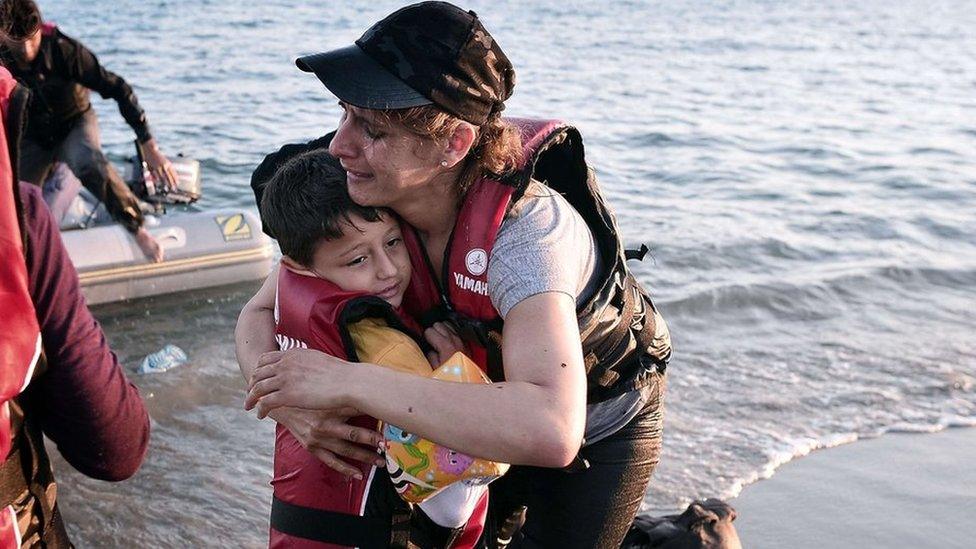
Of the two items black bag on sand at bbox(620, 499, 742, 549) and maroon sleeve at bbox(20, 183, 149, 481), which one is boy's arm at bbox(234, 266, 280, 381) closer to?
maroon sleeve at bbox(20, 183, 149, 481)

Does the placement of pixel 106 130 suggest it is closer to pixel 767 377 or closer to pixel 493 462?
pixel 767 377

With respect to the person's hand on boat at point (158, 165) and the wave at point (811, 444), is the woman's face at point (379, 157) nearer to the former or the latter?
the wave at point (811, 444)

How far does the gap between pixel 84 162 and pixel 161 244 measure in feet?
2.67

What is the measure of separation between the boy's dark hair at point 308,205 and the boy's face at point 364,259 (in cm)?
2

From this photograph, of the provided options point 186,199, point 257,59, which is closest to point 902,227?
point 186,199

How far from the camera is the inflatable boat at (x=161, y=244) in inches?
290

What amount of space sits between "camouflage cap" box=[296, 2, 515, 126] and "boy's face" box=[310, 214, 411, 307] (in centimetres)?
35

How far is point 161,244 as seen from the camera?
761 centimetres

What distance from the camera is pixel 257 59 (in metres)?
17.5

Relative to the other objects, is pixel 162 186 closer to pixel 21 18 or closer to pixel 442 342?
pixel 21 18

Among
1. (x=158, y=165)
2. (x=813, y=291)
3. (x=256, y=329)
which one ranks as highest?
(x=256, y=329)

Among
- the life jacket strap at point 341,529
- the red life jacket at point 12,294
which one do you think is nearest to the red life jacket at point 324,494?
the life jacket strap at point 341,529

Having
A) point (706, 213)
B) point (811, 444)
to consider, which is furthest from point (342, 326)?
point (706, 213)

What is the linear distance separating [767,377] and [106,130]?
8569 mm
